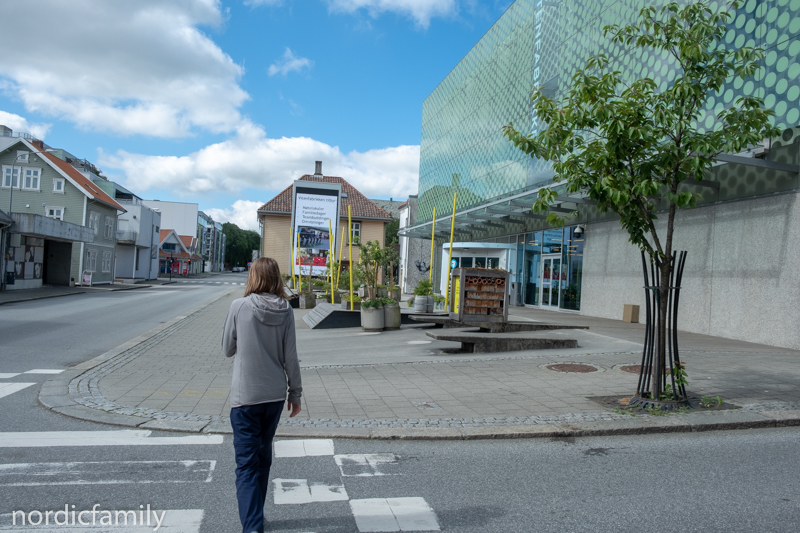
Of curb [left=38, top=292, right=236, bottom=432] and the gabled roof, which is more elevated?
the gabled roof

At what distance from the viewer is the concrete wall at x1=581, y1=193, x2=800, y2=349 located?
472 inches

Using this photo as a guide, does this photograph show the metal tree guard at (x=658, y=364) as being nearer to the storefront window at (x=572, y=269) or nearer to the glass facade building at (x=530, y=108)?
the glass facade building at (x=530, y=108)

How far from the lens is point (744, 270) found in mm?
13289

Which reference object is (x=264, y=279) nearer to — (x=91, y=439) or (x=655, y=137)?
(x=91, y=439)

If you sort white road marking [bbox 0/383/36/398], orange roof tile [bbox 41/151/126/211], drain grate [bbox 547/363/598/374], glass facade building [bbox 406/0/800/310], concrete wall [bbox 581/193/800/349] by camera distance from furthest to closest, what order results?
1. orange roof tile [bbox 41/151/126/211]
2. glass facade building [bbox 406/0/800/310]
3. concrete wall [bbox 581/193/800/349]
4. drain grate [bbox 547/363/598/374]
5. white road marking [bbox 0/383/36/398]

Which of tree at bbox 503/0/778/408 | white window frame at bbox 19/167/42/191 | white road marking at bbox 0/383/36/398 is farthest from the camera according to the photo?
white window frame at bbox 19/167/42/191

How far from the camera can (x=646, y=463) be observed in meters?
4.96

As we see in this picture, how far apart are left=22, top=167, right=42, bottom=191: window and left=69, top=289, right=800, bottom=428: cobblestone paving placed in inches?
1455

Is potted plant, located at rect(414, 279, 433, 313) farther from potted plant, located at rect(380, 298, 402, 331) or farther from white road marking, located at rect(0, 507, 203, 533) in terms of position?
white road marking, located at rect(0, 507, 203, 533)

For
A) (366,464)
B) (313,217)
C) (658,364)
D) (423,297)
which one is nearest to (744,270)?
(658,364)

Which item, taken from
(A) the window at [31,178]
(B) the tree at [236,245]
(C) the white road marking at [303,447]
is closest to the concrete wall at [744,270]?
(C) the white road marking at [303,447]

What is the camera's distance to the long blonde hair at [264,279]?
3539 millimetres

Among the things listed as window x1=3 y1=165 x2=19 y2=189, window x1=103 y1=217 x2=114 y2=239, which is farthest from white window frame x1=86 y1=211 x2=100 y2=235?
window x1=3 y1=165 x2=19 y2=189

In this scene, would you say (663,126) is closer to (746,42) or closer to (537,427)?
(537,427)
